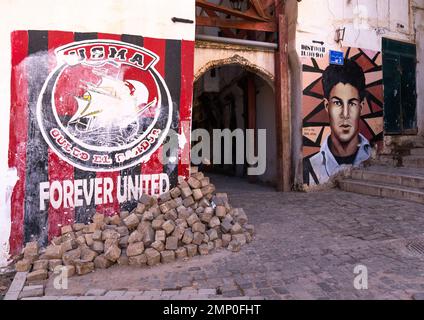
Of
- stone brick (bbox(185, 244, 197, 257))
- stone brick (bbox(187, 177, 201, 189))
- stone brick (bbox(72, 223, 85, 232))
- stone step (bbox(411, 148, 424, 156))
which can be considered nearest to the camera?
stone brick (bbox(185, 244, 197, 257))

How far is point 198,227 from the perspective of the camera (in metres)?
4.35

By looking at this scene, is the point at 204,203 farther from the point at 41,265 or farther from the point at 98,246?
the point at 41,265

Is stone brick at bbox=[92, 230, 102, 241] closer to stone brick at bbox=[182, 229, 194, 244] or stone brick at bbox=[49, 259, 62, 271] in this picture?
stone brick at bbox=[49, 259, 62, 271]

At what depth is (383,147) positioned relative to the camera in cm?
859

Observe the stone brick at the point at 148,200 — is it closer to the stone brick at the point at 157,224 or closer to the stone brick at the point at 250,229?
the stone brick at the point at 157,224

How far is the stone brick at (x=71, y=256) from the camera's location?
3.97 metres

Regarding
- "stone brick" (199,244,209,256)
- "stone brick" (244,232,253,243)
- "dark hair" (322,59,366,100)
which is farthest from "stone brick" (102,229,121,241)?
"dark hair" (322,59,366,100)

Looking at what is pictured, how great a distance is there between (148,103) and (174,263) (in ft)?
8.12

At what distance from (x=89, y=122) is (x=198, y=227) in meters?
2.22

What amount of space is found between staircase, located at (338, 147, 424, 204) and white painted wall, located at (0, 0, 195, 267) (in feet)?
16.1

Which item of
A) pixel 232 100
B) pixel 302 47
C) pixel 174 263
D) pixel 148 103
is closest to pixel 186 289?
pixel 174 263

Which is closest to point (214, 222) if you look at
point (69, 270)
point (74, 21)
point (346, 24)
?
point (69, 270)

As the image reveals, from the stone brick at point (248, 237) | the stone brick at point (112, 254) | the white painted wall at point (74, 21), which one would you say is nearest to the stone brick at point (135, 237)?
the stone brick at point (112, 254)

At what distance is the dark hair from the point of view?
311 inches
